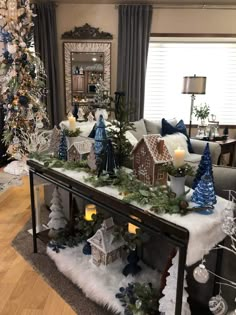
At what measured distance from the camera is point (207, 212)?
126cm

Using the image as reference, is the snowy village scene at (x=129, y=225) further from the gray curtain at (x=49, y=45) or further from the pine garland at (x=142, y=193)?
the gray curtain at (x=49, y=45)

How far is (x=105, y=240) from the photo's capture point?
76.9 inches

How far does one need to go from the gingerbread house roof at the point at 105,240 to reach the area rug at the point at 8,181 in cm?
218

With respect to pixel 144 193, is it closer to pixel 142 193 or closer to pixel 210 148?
pixel 142 193

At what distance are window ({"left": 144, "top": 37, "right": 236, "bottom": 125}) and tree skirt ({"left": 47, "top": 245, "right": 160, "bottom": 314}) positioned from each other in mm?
3645

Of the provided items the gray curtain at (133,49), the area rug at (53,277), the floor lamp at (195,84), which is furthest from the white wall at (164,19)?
the area rug at (53,277)

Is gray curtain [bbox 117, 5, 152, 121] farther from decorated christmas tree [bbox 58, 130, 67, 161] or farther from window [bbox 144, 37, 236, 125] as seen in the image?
decorated christmas tree [bbox 58, 130, 67, 161]

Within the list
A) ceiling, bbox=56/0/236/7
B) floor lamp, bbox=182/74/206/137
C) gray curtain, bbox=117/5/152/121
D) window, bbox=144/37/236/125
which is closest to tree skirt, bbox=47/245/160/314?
gray curtain, bbox=117/5/152/121

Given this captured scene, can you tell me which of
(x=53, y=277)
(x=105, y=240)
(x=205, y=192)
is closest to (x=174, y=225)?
(x=205, y=192)

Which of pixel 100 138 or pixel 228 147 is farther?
pixel 228 147

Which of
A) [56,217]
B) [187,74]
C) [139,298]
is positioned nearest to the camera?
[139,298]

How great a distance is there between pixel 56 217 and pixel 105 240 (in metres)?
0.63

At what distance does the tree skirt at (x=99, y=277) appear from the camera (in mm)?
1775

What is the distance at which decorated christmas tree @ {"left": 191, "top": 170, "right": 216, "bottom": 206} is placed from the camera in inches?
49.5
